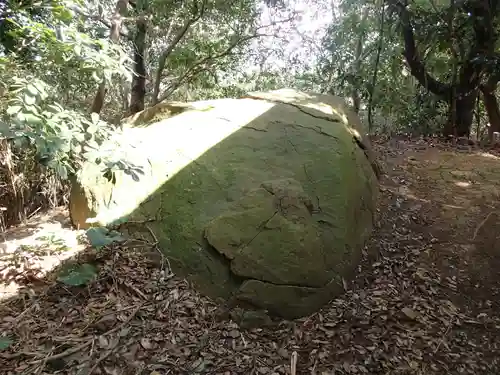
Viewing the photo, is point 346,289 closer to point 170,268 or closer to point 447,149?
point 170,268

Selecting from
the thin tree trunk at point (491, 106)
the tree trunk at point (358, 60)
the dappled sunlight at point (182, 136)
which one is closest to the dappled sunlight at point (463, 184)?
the dappled sunlight at point (182, 136)

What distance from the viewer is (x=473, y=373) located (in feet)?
7.61

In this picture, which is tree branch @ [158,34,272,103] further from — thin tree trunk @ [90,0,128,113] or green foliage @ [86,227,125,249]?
green foliage @ [86,227,125,249]

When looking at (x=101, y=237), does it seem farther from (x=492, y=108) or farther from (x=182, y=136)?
(x=492, y=108)

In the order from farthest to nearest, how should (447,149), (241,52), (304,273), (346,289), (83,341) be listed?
(241,52) < (447,149) < (346,289) < (304,273) < (83,341)

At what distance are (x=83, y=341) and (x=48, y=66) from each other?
10.0ft

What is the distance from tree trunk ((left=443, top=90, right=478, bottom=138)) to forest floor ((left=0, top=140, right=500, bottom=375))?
370 centimetres

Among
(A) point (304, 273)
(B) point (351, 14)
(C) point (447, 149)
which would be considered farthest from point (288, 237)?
(B) point (351, 14)

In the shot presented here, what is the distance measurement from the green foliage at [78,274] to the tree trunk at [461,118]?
Answer: 243 inches

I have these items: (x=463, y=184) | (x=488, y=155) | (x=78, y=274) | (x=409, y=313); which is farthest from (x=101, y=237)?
(x=488, y=155)

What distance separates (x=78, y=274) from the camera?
245 centimetres

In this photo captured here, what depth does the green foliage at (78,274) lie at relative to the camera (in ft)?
7.81

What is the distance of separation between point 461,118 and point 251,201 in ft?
17.3

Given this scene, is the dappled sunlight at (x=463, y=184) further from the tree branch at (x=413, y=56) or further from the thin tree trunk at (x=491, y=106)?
the tree branch at (x=413, y=56)
